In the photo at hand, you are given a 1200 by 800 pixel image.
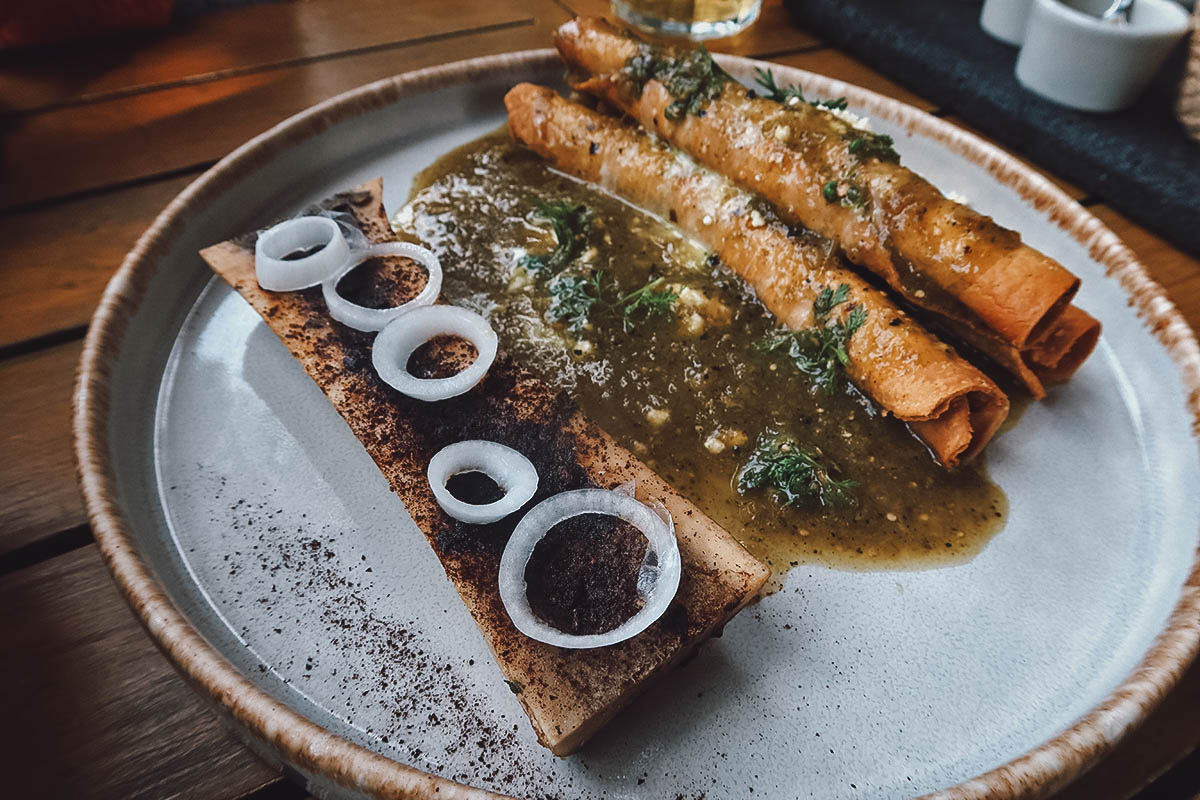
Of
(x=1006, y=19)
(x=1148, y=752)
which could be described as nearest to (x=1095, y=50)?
(x=1006, y=19)

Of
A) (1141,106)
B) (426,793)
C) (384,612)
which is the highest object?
(1141,106)

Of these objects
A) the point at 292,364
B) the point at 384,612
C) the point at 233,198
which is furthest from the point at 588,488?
the point at 233,198

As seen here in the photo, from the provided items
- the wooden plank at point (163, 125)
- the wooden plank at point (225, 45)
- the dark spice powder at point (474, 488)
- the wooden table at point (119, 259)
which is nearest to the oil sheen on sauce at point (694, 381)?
the dark spice powder at point (474, 488)

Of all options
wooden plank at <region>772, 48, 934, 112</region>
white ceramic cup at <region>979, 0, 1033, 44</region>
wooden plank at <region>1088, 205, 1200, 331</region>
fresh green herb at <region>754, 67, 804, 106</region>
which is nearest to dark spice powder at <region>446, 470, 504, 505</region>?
fresh green herb at <region>754, 67, 804, 106</region>

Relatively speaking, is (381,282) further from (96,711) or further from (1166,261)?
(1166,261)

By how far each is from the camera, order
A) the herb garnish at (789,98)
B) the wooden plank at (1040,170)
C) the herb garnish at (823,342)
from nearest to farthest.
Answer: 1. the herb garnish at (823,342)
2. the herb garnish at (789,98)
3. the wooden plank at (1040,170)

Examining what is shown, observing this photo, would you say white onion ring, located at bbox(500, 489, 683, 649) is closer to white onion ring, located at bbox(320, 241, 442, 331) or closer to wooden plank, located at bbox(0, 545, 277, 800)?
wooden plank, located at bbox(0, 545, 277, 800)

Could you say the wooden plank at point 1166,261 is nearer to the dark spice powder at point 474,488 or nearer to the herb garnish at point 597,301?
the herb garnish at point 597,301

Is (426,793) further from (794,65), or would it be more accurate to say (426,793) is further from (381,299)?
(794,65)
